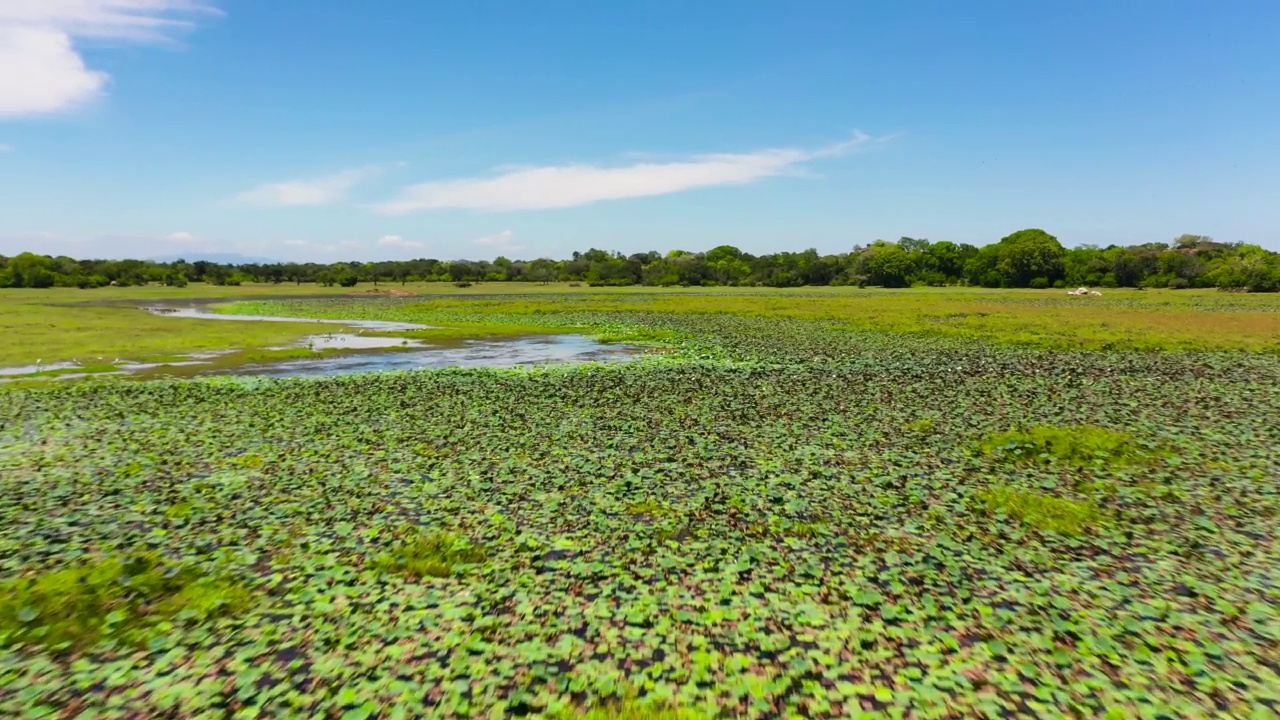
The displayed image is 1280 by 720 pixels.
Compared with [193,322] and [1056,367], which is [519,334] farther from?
[1056,367]

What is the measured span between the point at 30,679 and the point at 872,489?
1419cm

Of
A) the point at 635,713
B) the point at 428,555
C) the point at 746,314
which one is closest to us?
the point at 635,713

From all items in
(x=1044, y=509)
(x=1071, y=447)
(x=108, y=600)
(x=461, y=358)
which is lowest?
(x=461, y=358)

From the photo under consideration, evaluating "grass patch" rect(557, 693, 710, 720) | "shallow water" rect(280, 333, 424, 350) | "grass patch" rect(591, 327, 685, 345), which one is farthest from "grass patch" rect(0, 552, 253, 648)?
"grass patch" rect(591, 327, 685, 345)

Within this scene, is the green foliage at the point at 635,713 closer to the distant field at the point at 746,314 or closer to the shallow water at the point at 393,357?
the shallow water at the point at 393,357

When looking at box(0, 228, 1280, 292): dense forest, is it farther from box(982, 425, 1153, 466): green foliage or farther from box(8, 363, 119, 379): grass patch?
box(982, 425, 1153, 466): green foliage

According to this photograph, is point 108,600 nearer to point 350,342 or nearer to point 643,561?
point 643,561

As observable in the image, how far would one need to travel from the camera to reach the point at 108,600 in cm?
1046

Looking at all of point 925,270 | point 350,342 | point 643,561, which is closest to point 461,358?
point 350,342

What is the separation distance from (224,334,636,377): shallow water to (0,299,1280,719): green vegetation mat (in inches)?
435

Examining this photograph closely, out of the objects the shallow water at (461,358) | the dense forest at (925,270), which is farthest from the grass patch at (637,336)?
the dense forest at (925,270)

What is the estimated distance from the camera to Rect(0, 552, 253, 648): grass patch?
9.62 meters

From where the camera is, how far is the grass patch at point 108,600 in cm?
962

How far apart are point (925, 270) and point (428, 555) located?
19207cm
